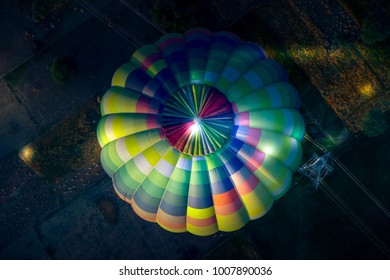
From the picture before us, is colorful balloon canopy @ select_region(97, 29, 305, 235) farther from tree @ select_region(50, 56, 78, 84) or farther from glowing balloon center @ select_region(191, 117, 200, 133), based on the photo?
tree @ select_region(50, 56, 78, 84)

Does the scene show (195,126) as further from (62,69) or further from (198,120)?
(62,69)

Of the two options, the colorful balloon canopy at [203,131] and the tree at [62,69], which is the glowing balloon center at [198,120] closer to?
the colorful balloon canopy at [203,131]

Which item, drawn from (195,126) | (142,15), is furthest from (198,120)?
(142,15)

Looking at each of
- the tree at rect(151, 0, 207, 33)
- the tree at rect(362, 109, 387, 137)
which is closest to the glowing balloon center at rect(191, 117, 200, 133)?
the tree at rect(151, 0, 207, 33)

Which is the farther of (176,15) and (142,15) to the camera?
(142,15)

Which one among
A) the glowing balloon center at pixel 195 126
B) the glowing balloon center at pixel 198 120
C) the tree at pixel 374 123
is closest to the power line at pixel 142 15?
the glowing balloon center at pixel 198 120

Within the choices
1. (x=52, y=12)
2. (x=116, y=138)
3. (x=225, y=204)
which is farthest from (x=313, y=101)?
(x=52, y=12)
